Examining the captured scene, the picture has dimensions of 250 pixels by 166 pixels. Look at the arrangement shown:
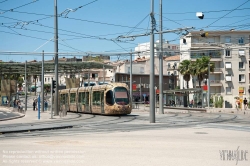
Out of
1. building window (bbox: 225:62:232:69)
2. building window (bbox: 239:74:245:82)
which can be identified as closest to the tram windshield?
building window (bbox: 225:62:232:69)

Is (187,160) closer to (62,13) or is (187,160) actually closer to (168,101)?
(62,13)

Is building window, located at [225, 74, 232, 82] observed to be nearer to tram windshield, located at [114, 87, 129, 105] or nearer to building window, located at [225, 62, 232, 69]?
building window, located at [225, 62, 232, 69]

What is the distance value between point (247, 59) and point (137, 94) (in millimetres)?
22649

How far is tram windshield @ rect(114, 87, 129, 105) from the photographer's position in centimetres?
3052

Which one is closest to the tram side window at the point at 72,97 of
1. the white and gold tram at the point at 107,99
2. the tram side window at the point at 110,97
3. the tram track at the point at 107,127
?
the white and gold tram at the point at 107,99

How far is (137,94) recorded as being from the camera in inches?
3140

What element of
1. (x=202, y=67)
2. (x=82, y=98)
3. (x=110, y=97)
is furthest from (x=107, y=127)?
(x=202, y=67)

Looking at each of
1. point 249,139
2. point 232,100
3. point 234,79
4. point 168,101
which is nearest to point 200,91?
point 232,100

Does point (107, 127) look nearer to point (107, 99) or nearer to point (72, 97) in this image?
point (107, 99)

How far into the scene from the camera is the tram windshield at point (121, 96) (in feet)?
100

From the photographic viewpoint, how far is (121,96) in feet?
101

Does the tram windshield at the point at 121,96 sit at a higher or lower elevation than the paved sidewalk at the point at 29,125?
higher

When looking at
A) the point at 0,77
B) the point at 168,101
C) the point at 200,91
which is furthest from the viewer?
the point at 0,77

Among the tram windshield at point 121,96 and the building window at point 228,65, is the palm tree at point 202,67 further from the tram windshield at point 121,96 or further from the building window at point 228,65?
A: the tram windshield at point 121,96
